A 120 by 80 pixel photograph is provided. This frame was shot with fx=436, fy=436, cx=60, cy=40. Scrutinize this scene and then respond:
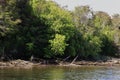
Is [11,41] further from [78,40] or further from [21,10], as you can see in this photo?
[78,40]

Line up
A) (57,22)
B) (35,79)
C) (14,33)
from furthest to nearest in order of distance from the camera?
1. (57,22)
2. (14,33)
3. (35,79)

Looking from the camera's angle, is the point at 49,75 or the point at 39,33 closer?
the point at 49,75

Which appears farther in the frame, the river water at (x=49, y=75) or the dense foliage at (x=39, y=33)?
the dense foliage at (x=39, y=33)

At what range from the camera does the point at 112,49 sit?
127 m

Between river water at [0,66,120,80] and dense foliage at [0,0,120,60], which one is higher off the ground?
dense foliage at [0,0,120,60]

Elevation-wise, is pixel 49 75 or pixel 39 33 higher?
pixel 39 33

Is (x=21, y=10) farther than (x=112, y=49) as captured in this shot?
No

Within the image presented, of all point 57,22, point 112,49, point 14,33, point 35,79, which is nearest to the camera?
point 35,79

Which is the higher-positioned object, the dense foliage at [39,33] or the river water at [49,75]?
the dense foliage at [39,33]

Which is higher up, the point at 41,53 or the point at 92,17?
the point at 92,17

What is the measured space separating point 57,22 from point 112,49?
36.6 meters

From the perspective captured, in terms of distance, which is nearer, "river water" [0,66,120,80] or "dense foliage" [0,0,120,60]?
"river water" [0,66,120,80]

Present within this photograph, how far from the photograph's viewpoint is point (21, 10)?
9144 cm

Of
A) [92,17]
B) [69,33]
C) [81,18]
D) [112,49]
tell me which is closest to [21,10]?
[69,33]
